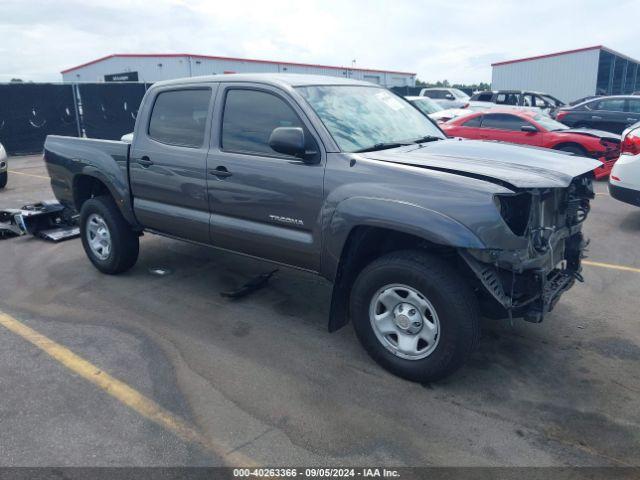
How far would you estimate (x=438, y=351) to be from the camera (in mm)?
3311

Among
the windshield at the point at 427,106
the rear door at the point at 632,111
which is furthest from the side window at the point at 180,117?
the windshield at the point at 427,106

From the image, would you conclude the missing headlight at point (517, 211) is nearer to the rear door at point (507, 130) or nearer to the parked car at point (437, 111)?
the rear door at point (507, 130)

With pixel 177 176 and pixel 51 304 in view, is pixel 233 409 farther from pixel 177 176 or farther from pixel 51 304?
pixel 51 304

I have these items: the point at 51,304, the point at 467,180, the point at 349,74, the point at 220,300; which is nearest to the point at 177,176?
the point at 220,300

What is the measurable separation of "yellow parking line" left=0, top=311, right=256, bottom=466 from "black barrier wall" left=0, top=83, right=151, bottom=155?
15512 mm

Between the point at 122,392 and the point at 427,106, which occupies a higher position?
the point at 427,106

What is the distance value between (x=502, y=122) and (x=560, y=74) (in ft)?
81.7

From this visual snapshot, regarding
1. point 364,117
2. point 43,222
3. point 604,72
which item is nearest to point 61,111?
point 43,222

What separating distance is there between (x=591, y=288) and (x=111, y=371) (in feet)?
13.9

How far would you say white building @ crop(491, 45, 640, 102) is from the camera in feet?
106

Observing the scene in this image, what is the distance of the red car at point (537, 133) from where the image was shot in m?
10.6

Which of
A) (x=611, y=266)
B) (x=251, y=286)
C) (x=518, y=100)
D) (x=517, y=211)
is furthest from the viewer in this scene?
(x=518, y=100)

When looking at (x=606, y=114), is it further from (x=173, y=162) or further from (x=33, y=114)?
(x=33, y=114)

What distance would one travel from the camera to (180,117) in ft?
15.5
